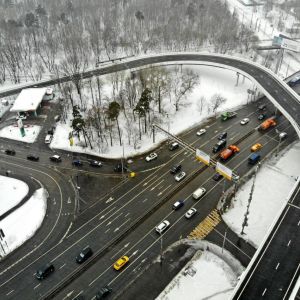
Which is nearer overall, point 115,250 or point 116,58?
point 115,250

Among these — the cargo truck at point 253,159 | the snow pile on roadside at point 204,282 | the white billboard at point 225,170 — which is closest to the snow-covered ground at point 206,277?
the snow pile on roadside at point 204,282

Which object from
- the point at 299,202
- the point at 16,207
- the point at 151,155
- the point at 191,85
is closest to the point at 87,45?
the point at 191,85

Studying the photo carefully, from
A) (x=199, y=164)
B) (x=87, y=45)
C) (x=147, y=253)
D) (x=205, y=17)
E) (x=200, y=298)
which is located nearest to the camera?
(x=200, y=298)

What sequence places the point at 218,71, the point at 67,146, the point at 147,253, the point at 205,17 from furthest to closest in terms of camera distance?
the point at 205,17, the point at 218,71, the point at 67,146, the point at 147,253

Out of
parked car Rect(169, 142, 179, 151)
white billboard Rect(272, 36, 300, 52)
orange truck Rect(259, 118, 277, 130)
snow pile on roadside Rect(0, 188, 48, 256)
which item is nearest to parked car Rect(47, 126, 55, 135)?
snow pile on roadside Rect(0, 188, 48, 256)

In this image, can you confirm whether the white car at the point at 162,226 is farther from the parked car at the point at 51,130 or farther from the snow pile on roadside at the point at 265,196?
the parked car at the point at 51,130

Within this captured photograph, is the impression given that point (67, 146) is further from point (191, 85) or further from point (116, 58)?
point (116, 58)
